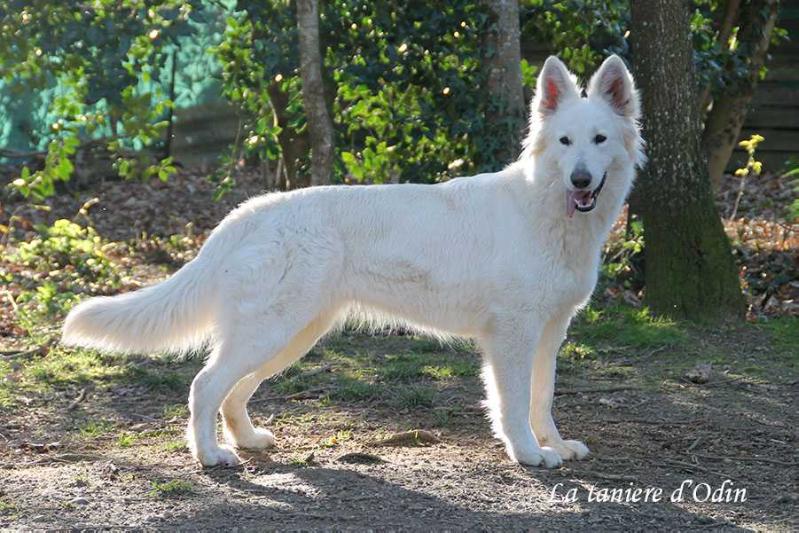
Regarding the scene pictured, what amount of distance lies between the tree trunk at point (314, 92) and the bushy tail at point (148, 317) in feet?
9.92

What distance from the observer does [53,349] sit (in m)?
7.51

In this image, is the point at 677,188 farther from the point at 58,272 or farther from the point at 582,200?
the point at 58,272

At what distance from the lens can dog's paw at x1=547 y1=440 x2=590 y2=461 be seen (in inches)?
212

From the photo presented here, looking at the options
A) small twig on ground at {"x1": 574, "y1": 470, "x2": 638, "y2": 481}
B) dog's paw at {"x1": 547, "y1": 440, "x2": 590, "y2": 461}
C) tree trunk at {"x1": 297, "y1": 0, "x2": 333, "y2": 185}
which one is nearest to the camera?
small twig on ground at {"x1": 574, "y1": 470, "x2": 638, "y2": 481}

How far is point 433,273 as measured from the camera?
5.43m

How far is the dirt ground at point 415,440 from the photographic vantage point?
460 cm

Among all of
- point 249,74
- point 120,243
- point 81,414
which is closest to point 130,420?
point 81,414

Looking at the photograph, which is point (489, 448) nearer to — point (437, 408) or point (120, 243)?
point (437, 408)

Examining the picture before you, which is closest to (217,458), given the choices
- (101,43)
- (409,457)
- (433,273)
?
(409,457)

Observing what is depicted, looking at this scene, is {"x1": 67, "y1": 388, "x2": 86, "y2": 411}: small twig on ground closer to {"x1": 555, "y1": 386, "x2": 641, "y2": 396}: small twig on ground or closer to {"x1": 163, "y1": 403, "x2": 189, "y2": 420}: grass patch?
{"x1": 163, "y1": 403, "x2": 189, "y2": 420}: grass patch

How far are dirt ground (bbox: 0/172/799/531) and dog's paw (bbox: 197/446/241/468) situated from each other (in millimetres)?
50

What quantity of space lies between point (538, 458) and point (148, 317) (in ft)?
6.58

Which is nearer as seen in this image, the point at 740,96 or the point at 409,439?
the point at 409,439

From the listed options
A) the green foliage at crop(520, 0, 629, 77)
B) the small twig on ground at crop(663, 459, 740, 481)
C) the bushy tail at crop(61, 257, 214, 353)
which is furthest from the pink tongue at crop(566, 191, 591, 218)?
the green foliage at crop(520, 0, 629, 77)
